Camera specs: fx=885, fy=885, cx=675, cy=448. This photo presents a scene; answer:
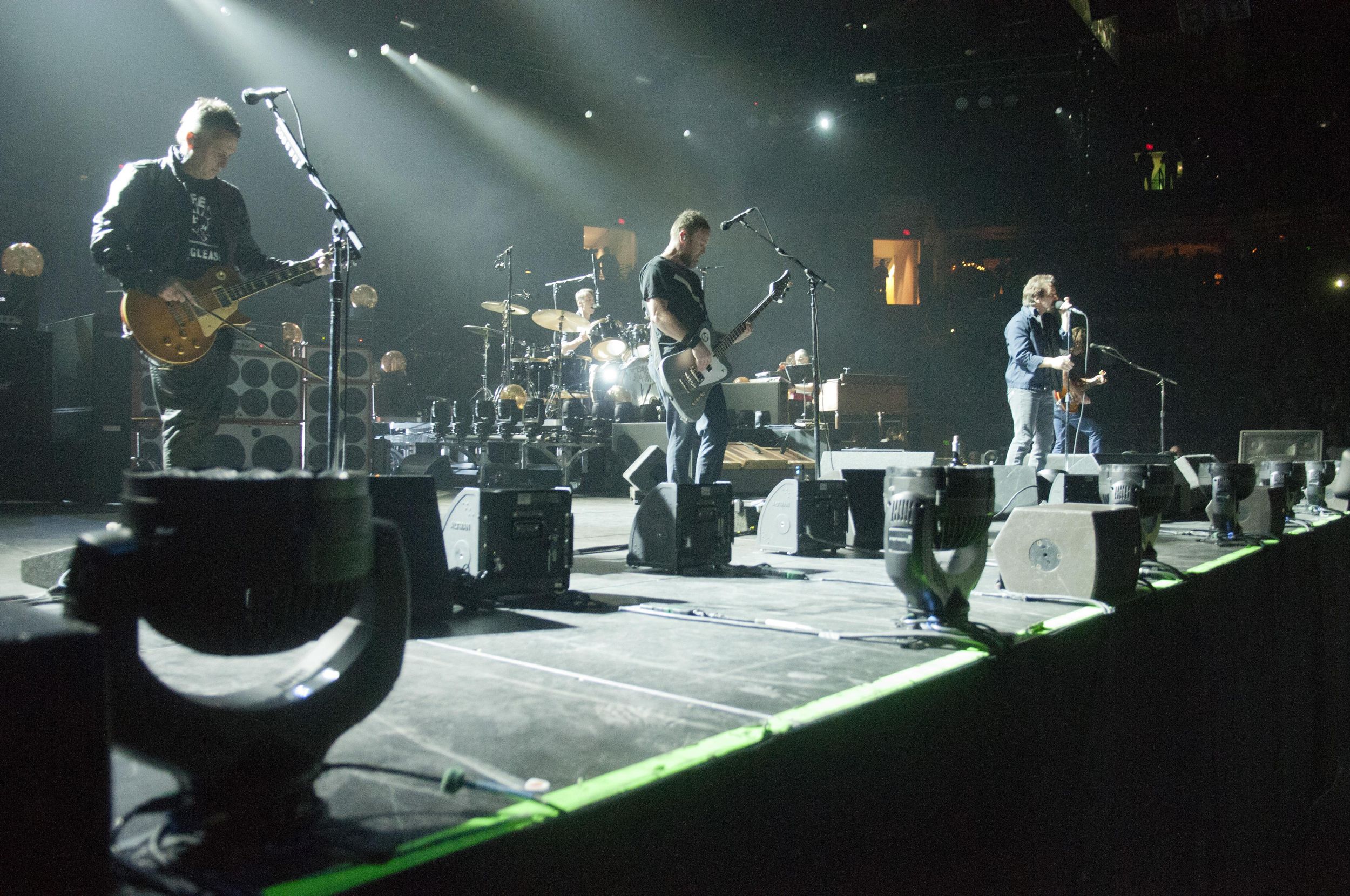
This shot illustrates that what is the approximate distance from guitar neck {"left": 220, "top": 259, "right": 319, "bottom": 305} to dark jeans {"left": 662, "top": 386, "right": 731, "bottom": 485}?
1.51m

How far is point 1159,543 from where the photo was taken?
4.34 metres

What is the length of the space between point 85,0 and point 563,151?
5.87m

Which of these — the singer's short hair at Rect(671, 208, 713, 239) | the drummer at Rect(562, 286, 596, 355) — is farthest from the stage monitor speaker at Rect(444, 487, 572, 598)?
the drummer at Rect(562, 286, 596, 355)

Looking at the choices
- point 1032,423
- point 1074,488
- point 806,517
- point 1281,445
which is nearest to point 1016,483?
point 1032,423

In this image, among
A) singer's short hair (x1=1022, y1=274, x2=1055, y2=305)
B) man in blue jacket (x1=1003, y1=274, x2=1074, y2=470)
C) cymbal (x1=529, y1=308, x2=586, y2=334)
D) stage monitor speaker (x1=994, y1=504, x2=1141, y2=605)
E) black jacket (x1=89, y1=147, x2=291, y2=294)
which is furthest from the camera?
cymbal (x1=529, y1=308, x2=586, y2=334)

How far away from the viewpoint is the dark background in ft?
28.8

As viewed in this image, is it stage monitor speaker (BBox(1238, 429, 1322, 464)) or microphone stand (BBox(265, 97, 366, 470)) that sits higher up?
microphone stand (BBox(265, 97, 366, 470))

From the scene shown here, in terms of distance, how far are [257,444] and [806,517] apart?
493 centimetres

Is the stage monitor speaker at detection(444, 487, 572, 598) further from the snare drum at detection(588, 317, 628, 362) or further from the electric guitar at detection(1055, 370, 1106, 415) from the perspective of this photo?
the snare drum at detection(588, 317, 628, 362)

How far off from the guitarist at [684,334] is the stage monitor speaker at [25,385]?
492 centimetres

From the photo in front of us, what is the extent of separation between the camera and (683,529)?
3.44 metres

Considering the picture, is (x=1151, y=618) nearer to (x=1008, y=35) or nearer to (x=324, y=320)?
(x=324, y=320)

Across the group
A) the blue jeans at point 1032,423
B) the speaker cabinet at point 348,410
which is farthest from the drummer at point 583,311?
the blue jeans at point 1032,423

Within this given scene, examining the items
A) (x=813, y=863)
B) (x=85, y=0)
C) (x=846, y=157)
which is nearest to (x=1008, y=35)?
(x=846, y=157)
